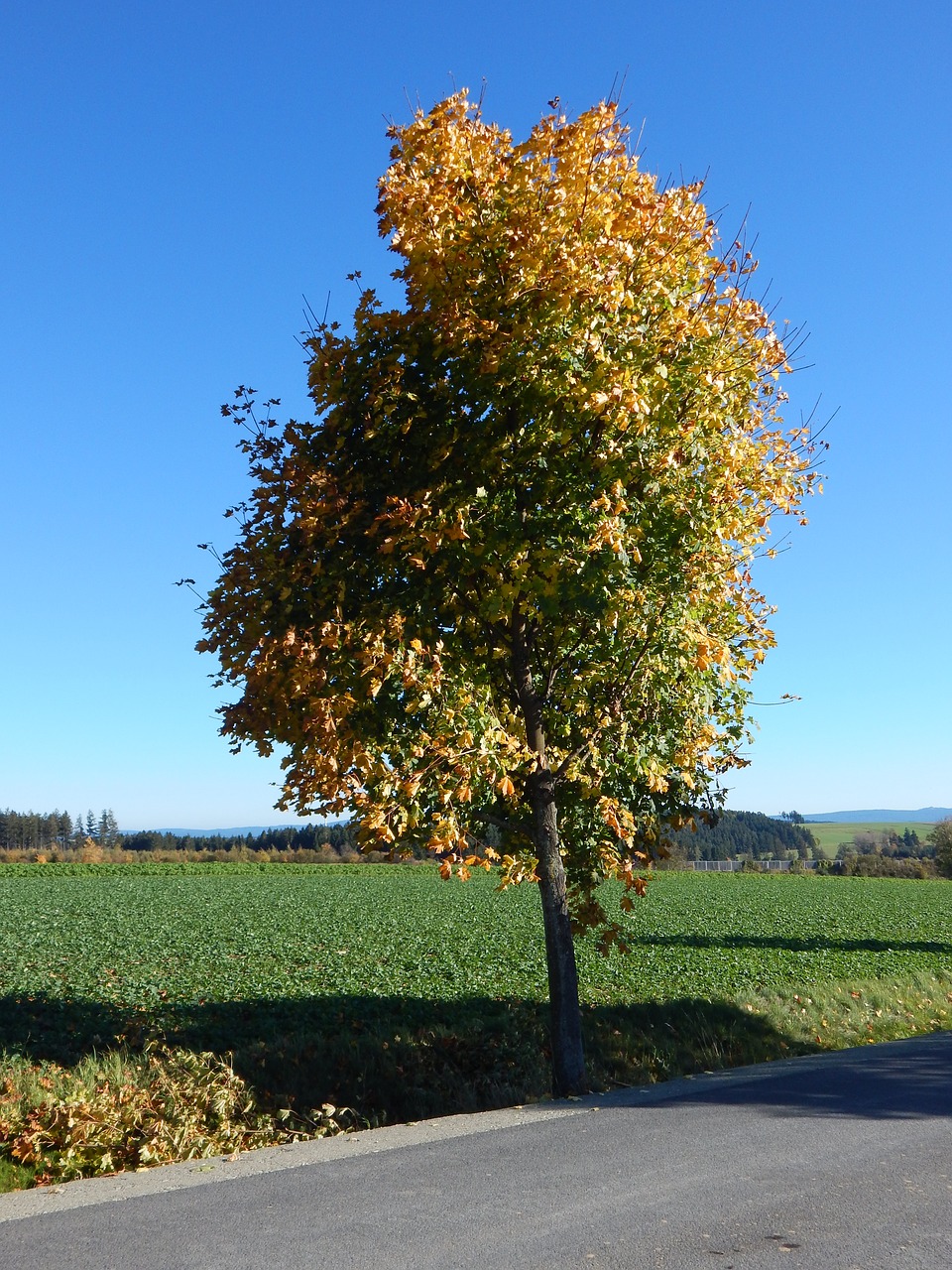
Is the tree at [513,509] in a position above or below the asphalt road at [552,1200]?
above

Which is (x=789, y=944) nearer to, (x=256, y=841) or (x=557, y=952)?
(x=557, y=952)

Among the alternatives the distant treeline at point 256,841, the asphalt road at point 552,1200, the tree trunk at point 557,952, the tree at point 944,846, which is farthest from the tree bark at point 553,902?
the distant treeline at point 256,841

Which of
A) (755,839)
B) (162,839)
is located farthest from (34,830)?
(755,839)

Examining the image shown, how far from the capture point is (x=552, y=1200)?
5.67 metres

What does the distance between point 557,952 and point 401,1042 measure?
13.2 feet

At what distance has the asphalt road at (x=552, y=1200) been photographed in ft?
16.1

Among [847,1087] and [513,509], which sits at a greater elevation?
[513,509]

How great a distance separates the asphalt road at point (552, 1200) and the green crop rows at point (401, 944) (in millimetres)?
9107

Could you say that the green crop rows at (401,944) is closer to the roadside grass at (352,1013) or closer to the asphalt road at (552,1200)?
the roadside grass at (352,1013)

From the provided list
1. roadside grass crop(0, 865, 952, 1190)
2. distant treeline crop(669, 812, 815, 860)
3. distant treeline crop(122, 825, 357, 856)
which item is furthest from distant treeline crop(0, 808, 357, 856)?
distant treeline crop(669, 812, 815, 860)

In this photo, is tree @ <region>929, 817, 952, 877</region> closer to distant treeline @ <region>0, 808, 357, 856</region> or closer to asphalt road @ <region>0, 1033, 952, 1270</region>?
distant treeline @ <region>0, 808, 357, 856</region>

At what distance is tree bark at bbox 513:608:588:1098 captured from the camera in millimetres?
9516

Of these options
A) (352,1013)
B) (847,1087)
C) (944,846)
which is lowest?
(944,846)

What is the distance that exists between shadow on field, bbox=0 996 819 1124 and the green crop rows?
882 mm
